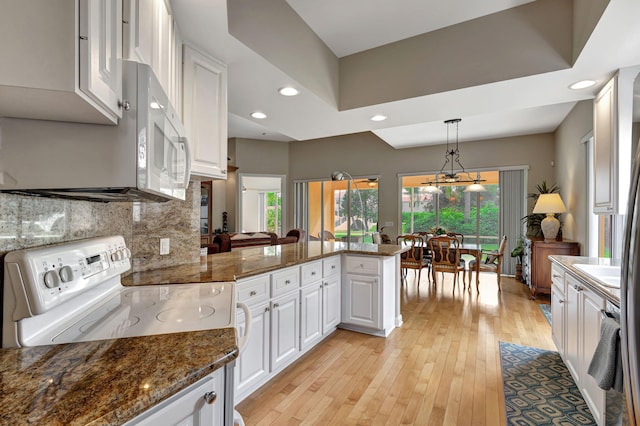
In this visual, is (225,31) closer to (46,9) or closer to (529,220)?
(46,9)

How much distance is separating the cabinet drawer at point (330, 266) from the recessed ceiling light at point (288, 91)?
154cm

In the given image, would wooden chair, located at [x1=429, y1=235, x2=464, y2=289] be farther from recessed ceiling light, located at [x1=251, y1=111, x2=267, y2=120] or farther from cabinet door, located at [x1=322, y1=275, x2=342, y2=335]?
recessed ceiling light, located at [x1=251, y1=111, x2=267, y2=120]

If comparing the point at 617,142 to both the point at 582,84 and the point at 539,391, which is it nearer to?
the point at 582,84

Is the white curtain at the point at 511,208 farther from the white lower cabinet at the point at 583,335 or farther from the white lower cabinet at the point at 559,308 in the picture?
the white lower cabinet at the point at 583,335

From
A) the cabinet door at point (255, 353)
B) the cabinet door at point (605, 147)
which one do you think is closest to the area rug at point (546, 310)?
the cabinet door at point (605, 147)

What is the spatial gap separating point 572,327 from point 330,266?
1.90m

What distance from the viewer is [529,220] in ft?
17.7

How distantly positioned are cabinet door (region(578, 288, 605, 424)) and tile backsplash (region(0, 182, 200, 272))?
2.52 meters

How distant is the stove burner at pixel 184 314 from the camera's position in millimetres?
1151

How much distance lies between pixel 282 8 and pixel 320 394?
2.79 metres

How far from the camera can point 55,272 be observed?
0.99 meters

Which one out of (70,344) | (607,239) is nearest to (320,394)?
(70,344)

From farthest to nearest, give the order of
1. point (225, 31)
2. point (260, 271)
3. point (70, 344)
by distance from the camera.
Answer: point (260, 271), point (225, 31), point (70, 344)

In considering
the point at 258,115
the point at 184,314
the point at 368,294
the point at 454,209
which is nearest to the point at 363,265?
the point at 368,294
